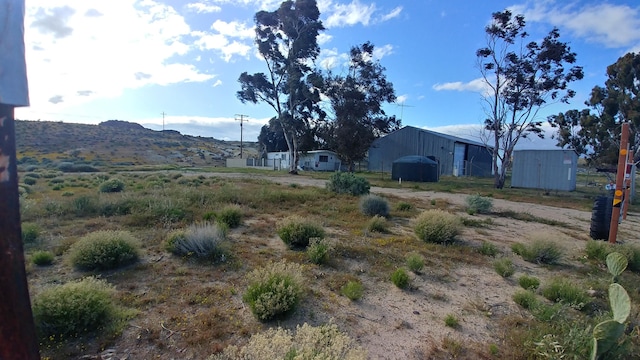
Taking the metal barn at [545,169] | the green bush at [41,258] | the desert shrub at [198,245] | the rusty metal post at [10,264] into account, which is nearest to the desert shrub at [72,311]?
the desert shrub at [198,245]

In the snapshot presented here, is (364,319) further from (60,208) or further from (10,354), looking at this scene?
(60,208)

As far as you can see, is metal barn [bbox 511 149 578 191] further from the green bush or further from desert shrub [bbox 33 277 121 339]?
the green bush

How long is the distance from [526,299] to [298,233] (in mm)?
3774

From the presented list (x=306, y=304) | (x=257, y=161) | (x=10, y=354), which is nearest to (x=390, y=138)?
(x=257, y=161)

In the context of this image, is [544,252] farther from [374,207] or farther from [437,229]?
[374,207]

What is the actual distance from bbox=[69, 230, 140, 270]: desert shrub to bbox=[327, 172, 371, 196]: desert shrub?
10466mm

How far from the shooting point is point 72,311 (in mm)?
3244

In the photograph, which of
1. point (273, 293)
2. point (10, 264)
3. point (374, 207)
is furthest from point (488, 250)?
point (10, 264)

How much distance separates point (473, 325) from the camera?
3.76 m

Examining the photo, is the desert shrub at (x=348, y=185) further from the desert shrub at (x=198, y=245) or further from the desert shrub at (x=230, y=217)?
the desert shrub at (x=198, y=245)

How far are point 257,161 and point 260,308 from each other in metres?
57.3

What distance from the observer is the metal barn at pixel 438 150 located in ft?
123

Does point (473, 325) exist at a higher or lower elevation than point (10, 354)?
lower

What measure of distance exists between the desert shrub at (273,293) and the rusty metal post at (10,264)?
233cm
